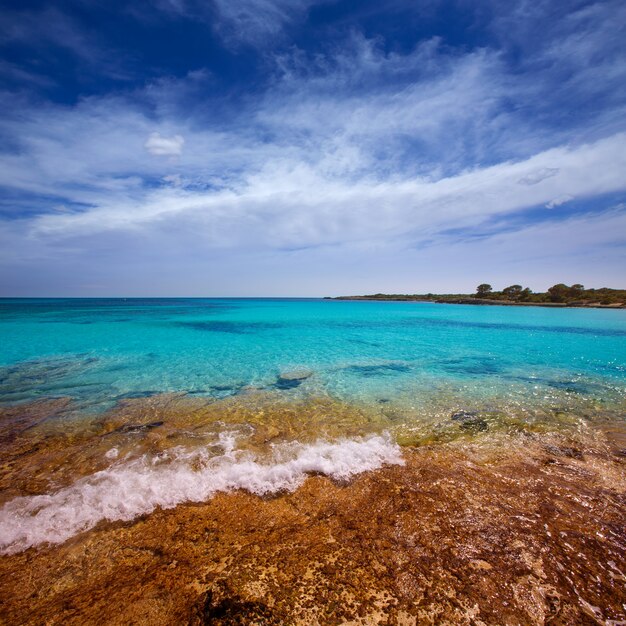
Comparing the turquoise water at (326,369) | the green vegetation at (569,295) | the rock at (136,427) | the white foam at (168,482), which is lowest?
the turquoise water at (326,369)

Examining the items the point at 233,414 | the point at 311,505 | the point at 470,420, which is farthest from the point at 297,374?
the point at 311,505

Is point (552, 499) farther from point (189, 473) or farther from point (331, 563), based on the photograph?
point (189, 473)

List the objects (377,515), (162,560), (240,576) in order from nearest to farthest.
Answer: (240,576)
(162,560)
(377,515)

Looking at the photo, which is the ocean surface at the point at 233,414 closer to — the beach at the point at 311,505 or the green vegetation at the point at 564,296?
the beach at the point at 311,505

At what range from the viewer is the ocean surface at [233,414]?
594 centimetres

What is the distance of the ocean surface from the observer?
5.94 meters

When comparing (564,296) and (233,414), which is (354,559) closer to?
(233,414)

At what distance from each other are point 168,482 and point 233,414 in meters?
4.16

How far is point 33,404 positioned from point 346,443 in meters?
11.6

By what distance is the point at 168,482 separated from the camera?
604 cm

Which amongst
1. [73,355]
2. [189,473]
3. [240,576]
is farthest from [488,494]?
[73,355]

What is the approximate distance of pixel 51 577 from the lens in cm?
391

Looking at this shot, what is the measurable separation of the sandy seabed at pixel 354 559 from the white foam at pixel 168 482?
11.4 inches

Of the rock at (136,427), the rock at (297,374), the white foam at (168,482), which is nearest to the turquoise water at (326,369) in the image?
the rock at (297,374)
